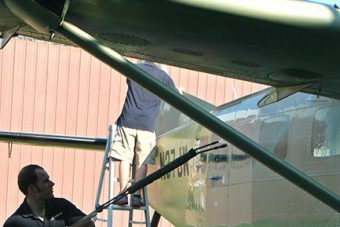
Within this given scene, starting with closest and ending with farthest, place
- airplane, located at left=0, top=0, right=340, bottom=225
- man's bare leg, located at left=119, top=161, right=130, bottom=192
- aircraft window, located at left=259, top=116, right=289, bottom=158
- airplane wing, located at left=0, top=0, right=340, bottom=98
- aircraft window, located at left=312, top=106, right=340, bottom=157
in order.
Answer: airplane, located at left=0, top=0, right=340, bottom=225 < airplane wing, located at left=0, top=0, right=340, bottom=98 < aircraft window, located at left=312, top=106, right=340, bottom=157 < aircraft window, located at left=259, top=116, right=289, bottom=158 < man's bare leg, located at left=119, top=161, right=130, bottom=192

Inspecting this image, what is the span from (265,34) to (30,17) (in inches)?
41.9

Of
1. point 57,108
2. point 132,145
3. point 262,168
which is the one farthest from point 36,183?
point 57,108

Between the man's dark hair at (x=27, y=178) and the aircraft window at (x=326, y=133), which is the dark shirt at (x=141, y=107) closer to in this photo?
the man's dark hair at (x=27, y=178)

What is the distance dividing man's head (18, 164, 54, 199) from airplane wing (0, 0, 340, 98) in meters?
1.48

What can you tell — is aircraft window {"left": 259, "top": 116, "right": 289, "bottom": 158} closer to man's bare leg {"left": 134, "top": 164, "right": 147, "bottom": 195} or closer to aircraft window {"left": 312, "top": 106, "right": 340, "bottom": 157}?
aircraft window {"left": 312, "top": 106, "right": 340, "bottom": 157}

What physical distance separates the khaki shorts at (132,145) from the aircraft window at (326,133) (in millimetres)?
2331

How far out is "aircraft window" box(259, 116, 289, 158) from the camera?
204 inches

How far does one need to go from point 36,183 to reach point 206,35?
6.41ft

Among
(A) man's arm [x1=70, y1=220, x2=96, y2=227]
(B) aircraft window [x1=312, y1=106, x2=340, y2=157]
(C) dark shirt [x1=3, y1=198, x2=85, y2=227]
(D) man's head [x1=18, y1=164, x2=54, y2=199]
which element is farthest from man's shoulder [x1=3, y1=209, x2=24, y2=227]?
(B) aircraft window [x1=312, y1=106, x2=340, y2=157]

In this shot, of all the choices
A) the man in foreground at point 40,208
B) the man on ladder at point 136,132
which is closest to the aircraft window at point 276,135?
the man in foreground at point 40,208

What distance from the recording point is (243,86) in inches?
566

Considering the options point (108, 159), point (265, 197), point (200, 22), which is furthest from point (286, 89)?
point (108, 159)

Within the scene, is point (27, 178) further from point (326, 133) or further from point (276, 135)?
point (326, 133)

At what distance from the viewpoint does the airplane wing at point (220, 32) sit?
3.28 m
